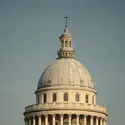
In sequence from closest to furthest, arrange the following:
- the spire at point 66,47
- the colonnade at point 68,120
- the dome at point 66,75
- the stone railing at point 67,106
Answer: the colonnade at point 68,120 < the stone railing at point 67,106 < the dome at point 66,75 < the spire at point 66,47

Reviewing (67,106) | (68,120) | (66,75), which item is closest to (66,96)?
(67,106)

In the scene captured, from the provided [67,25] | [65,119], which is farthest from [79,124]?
[67,25]

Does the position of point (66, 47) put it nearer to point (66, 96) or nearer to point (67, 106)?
point (66, 96)

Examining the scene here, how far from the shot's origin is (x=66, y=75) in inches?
7269

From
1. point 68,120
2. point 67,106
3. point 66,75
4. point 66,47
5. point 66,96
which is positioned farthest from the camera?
point 66,47

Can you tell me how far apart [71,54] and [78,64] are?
324 centimetres

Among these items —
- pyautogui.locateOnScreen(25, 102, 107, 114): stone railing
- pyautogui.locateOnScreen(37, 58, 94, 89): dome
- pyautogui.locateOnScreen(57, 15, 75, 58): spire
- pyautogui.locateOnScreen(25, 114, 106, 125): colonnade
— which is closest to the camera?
pyautogui.locateOnScreen(25, 114, 106, 125): colonnade

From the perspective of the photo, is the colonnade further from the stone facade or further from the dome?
the dome

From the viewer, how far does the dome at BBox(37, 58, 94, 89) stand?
184 metres

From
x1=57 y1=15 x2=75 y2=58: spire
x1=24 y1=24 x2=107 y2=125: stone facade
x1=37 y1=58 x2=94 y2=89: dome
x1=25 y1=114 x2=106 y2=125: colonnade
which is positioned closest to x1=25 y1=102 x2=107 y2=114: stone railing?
x1=24 y1=24 x2=107 y2=125: stone facade

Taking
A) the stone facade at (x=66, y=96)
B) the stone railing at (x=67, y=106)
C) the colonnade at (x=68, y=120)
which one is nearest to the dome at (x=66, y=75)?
the stone facade at (x=66, y=96)

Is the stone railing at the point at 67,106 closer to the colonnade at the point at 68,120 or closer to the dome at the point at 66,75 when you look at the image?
the colonnade at the point at 68,120

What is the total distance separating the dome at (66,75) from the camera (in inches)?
7239

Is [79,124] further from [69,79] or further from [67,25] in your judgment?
[67,25]
